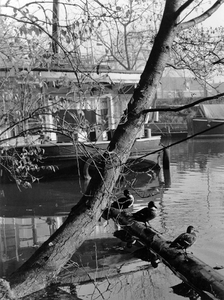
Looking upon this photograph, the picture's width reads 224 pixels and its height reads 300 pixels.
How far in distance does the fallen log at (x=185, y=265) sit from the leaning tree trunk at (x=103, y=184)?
1.35 ft

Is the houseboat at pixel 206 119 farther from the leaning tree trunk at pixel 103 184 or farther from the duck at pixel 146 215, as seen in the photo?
the leaning tree trunk at pixel 103 184

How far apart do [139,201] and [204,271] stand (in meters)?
7.55

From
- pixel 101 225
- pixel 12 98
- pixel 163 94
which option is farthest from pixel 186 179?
pixel 163 94

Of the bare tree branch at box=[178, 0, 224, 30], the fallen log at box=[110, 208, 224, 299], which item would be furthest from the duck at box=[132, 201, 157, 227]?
the bare tree branch at box=[178, 0, 224, 30]

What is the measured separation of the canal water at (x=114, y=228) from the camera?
647 cm

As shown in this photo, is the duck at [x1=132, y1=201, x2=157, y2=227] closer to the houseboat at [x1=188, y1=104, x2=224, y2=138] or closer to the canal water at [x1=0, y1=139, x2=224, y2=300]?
the canal water at [x1=0, y1=139, x2=224, y2=300]

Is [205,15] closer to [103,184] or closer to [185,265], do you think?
[103,184]

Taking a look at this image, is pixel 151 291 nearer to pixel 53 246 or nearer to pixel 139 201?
pixel 53 246

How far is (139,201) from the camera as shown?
1331cm

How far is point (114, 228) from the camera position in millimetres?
9758

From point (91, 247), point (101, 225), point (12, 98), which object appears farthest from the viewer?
point (101, 225)

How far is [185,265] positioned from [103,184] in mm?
1586

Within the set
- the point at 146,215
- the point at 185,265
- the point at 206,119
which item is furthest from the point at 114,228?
the point at 206,119

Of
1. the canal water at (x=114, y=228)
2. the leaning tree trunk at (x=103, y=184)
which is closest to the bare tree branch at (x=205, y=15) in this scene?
the leaning tree trunk at (x=103, y=184)
